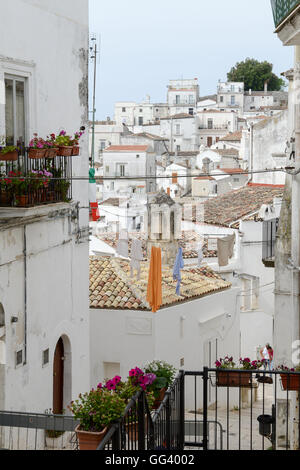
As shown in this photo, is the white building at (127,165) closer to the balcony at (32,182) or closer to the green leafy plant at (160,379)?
the balcony at (32,182)

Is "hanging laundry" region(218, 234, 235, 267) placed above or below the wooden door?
above

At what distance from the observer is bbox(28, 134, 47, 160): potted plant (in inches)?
498

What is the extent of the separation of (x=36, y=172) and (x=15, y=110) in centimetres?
134

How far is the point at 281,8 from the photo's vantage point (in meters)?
11.3

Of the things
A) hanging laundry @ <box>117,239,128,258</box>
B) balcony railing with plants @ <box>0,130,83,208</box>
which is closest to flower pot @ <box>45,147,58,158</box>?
balcony railing with plants @ <box>0,130,83,208</box>

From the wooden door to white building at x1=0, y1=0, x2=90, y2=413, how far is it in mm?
19

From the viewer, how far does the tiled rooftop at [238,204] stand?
3612cm

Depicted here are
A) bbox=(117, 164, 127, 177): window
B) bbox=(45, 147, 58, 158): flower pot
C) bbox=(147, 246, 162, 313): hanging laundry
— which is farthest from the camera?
bbox=(117, 164, 127, 177): window

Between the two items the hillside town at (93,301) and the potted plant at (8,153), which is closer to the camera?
the hillside town at (93,301)

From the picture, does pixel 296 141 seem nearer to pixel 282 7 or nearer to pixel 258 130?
pixel 282 7

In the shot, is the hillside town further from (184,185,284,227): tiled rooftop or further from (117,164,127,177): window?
(117,164,127,177): window

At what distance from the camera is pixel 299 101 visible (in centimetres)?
1317

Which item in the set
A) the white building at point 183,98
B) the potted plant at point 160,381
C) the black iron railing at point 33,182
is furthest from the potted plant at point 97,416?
the white building at point 183,98

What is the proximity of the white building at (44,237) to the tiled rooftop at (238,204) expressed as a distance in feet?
66.5
